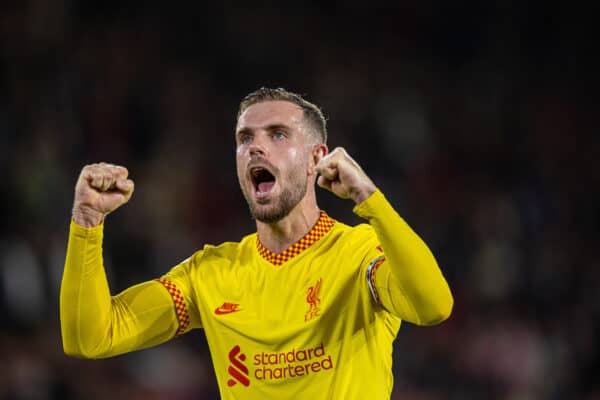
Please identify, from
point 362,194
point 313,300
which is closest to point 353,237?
point 313,300

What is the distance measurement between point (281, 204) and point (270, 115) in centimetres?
39

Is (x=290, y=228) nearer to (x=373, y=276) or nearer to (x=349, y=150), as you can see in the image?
(x=373, y=276)

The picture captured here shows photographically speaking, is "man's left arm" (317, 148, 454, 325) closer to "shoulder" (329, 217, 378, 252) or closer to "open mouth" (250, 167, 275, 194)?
"shoulder" (329, 217, 378, 252)

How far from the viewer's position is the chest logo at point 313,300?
3.58 meters

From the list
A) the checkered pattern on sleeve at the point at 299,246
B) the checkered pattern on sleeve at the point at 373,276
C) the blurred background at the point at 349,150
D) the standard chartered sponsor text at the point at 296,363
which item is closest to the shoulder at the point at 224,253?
the checkered pattern on sleeve at the point at 299,246

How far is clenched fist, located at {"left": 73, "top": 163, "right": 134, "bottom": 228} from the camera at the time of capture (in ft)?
11.4

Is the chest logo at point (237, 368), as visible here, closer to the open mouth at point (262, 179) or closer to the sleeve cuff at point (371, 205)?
the open mouth at point (262, 179)

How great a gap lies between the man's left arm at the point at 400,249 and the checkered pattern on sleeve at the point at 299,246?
0.70 meters

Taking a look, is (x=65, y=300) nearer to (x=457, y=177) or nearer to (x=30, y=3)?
(x=457, y=177)

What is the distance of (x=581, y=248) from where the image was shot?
28.2ft

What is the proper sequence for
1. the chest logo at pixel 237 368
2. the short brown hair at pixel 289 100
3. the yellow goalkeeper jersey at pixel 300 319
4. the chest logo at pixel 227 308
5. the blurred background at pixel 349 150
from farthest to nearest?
the blurred background at pixel 349 150
the short brown hair at pixel 289 100
the chest logo at pixel 227 308
the chest logo at pixel 237 368
the yellow goalkeeper jersey at pixel 300 319

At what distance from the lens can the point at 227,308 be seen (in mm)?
3797

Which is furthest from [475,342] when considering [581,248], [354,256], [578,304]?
[354,256]

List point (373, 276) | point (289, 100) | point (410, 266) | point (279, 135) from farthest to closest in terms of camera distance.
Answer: point (289, 100) → point (279, 135) → point (373, 276) → point (410, 266)
